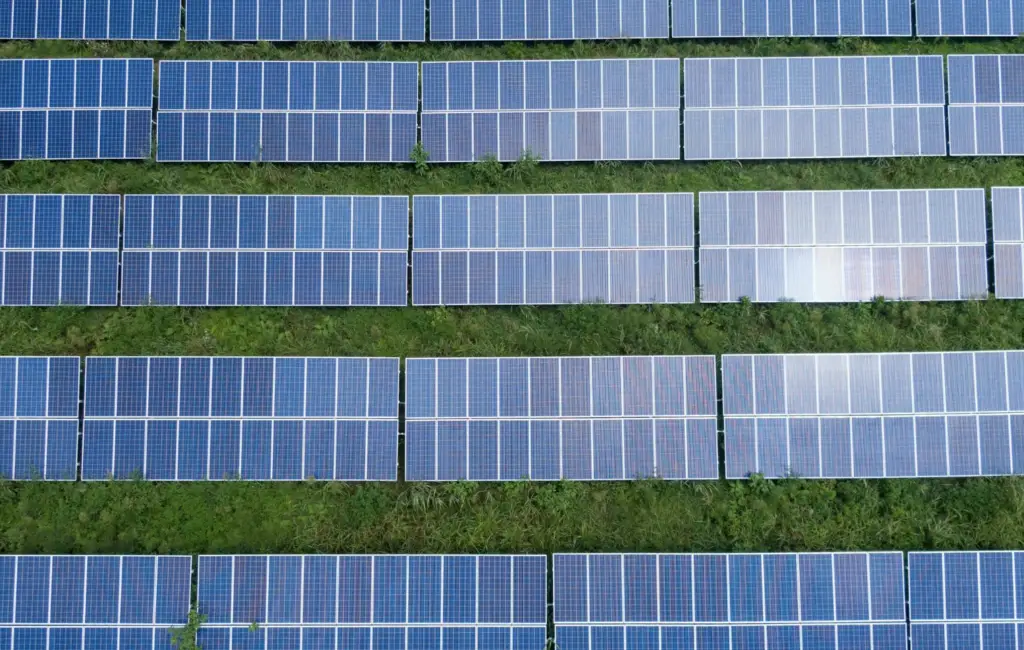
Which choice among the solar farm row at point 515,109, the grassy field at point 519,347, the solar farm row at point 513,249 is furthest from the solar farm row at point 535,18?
the solar farm row at point 513,249

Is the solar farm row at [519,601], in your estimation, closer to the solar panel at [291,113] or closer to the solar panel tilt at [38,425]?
the solar panel tilt at [38,425]

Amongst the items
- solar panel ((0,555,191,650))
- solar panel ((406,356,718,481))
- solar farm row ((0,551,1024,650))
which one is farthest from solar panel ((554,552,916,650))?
solar panel ((0,555,191,650))

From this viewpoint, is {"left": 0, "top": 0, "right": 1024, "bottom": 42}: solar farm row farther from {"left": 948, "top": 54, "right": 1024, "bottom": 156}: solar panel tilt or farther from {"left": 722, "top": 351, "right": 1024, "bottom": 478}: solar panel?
{"left": 722, "top": 351, "right": 1024, "bottom": 478}: solar panel

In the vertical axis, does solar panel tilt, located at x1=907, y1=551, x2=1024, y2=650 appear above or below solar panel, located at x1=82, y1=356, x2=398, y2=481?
below

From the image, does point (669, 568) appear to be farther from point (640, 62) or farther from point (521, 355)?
point (640, 62)

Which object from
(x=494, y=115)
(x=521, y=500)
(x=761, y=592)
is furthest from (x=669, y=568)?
(x=494, y=115)

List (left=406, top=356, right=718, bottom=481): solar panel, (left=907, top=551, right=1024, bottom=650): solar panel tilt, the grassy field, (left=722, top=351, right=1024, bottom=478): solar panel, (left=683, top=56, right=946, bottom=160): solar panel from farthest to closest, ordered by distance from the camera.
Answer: (left=683, top=56, right=946, bottom=160): solar panel, the grassy field, (left=406, top=356, right=718, bottom=481): solar panel, (left=722, top=351, right=1024, bottom=478): solar panel, (left=907, top=551, right=1024, bottom=650): solar panel tilt

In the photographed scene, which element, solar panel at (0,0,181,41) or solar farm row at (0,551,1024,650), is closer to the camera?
solar farm row at (0,551,1024,650)
